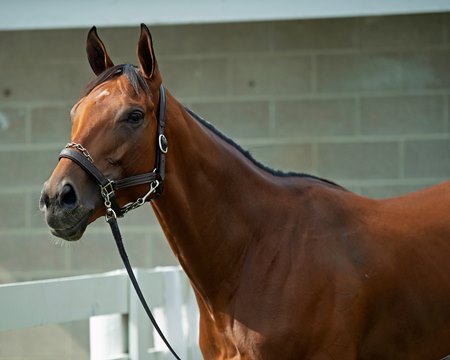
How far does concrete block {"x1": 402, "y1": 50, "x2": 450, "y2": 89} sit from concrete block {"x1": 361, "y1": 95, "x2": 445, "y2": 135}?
0.11m

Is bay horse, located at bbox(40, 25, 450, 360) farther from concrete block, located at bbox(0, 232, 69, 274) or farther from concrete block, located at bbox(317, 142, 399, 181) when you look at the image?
concrete block, located at bbox(0, 232, 69, 274)

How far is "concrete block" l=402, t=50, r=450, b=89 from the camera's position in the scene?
799 cm

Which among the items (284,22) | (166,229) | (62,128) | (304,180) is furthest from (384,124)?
(166,229)

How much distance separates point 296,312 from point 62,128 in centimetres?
482

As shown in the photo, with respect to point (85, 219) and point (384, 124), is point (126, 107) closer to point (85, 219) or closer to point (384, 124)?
point (85, 219)

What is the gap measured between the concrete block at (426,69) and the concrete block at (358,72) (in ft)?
0.26

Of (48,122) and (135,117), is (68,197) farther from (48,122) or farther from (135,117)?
(48,122)

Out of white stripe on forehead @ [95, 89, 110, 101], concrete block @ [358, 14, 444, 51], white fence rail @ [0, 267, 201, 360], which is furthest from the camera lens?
concrete block @ [358, 14, 444, 51]

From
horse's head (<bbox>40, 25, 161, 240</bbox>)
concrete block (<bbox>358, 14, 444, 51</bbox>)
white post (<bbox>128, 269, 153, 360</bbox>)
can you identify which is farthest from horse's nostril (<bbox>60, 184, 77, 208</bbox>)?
concrete block (<bbox>358, 14, 444, 51</bbox>)

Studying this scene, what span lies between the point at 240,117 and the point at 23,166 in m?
1.95

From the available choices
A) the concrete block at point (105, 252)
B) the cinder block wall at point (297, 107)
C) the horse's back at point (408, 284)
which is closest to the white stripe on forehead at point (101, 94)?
the horse's back at point (408, 284)

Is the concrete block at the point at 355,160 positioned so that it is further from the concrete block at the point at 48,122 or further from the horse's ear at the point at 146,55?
the horse's ear at the point at 146,55

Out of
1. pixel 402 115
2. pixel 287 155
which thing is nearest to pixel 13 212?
pixel 287 155

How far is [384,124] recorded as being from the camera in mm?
8016
